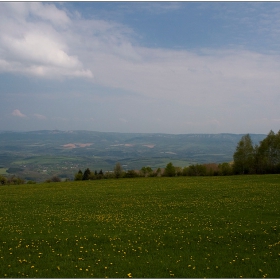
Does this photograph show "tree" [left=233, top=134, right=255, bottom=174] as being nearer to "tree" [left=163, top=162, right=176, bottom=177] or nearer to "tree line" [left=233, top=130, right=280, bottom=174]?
"tree line" [left=233, top=130, right=280, bottom=174]

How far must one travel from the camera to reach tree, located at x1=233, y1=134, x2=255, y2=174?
6869cm

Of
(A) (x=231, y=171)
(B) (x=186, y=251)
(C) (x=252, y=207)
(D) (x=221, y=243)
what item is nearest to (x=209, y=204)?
(C) (x=252, y=207)

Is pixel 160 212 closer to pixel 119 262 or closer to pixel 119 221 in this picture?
pixel 119 221

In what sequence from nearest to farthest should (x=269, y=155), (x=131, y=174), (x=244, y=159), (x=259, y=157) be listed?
(x=269, y=155), (x=259, y=157), (x=244, y=159), (x=131, y=174)

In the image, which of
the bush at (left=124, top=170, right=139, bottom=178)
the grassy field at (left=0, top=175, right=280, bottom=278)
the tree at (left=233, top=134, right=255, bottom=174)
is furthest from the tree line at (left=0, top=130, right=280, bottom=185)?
the grassy field at (left=0, top=175, right=280, bottom=278)

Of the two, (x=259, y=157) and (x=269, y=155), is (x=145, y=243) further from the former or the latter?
(x=269, y=155)

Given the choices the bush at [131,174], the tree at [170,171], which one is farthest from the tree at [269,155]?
the bush at [131,174]

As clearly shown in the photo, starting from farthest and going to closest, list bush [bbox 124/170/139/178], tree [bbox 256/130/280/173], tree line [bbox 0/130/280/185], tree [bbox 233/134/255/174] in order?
bush [bbox 124/170/139/178]
tree [bbox 233/134/255/174]
tree line [bbox 0/130/280/185]
tree [bbox 256/130/280/173]

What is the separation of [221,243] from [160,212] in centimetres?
930

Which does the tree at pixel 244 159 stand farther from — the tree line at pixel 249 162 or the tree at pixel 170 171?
the tree at pixel 170 171

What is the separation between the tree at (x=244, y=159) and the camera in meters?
68.7

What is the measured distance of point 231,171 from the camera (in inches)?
2768

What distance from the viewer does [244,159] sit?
69.4 metres

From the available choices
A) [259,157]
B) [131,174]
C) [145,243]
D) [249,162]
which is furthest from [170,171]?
[145,243]
